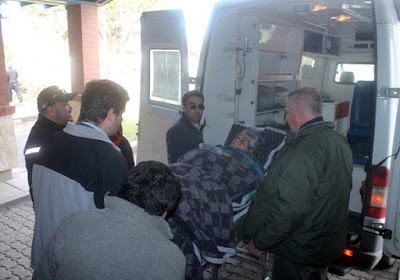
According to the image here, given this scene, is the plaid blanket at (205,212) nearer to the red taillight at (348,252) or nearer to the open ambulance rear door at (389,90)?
the red taillight at (348,252)

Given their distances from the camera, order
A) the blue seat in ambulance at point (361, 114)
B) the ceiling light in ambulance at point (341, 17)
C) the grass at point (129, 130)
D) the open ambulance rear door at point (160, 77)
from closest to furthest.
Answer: the open ambulance rear door at point (160, 77) → the ceiling light in ambulance at point (341, 17) → the blue seat in ambulance at point (361, 114) → the grass at point (129, 130)

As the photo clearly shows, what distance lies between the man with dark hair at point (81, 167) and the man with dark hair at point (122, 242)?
453mm

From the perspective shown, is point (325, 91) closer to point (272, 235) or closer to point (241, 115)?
point (241, 115)

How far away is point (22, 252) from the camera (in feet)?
14.0

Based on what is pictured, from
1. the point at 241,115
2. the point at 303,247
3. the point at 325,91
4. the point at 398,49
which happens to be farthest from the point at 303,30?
the point at 303,247

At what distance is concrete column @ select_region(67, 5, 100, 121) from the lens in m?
8.52

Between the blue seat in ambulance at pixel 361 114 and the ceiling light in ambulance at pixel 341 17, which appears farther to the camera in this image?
the blue seat in ambulance at pixel 361 114

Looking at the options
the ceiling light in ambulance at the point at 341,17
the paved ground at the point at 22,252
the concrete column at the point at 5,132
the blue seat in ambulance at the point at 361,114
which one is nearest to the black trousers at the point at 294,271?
the paved ground at the point at 22,252

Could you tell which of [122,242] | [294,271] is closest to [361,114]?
[294,271]

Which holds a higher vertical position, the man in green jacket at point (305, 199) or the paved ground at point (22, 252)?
the man in green jacket at point (305, 199)

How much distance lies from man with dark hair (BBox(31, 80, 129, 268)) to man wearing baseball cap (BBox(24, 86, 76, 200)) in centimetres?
92

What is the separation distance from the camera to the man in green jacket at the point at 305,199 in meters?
2.25

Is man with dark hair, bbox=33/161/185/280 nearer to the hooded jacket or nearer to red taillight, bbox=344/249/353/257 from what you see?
red taillight, bbox=344/249/353/257

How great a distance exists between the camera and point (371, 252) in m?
2.73
